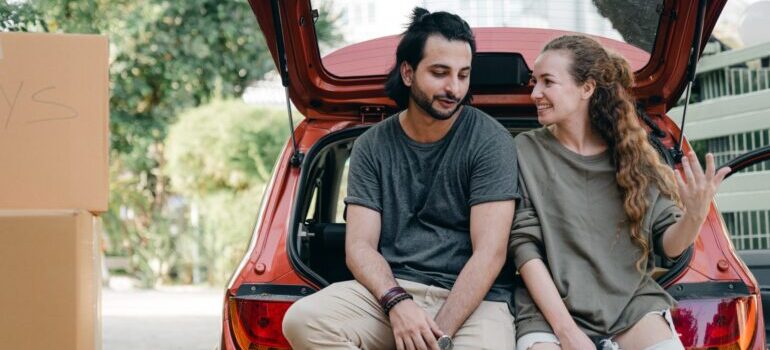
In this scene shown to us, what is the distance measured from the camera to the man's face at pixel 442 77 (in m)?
2.89

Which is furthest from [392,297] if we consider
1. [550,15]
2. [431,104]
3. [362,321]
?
[550,15]

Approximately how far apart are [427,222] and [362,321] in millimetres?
365

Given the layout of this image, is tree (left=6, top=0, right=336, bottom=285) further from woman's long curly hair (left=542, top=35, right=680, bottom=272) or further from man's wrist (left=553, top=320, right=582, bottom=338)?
man's wrist (left=553, top=320, right=582, bottom=338)

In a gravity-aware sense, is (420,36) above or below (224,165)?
above

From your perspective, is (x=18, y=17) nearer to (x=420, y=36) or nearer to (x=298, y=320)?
(x=420, y=36)

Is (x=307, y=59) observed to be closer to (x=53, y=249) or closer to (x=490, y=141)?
(x=490, y=141)

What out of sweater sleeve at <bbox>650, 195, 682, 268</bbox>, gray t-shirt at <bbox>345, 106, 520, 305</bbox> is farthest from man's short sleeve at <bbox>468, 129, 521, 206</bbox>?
sweater sleeve at <bbox>650, 195, 682, 268</bbox>

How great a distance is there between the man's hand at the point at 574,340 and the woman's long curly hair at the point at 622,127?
276 mm

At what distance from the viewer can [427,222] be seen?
2895 millimetres

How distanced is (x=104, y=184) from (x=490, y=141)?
1.11m

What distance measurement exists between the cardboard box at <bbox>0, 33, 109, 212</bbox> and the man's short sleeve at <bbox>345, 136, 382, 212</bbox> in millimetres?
719

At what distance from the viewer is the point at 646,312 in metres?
2.67

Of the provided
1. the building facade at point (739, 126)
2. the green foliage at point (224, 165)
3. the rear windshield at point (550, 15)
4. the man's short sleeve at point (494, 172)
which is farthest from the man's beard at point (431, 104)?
the green foliage at point (224, 165)

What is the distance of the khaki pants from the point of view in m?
2.64
